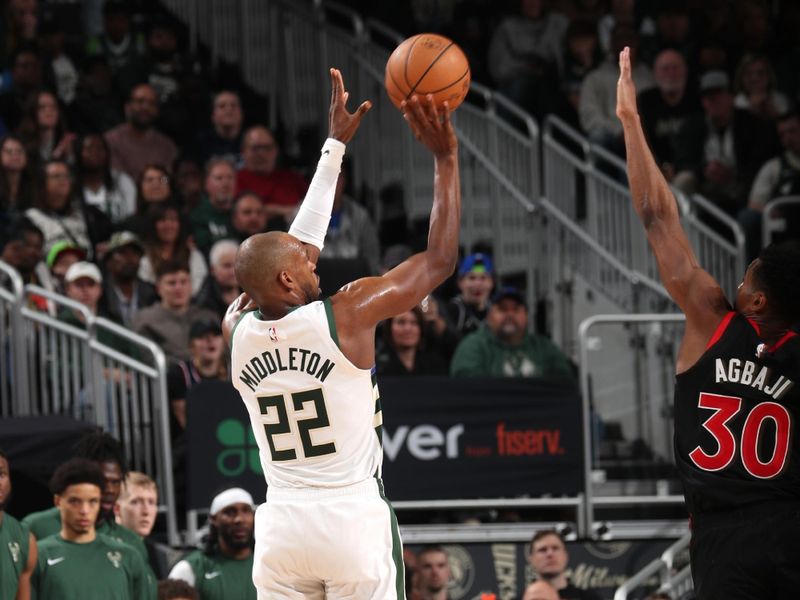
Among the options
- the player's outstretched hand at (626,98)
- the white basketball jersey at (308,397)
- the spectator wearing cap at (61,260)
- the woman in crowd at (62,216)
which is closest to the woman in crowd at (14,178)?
the woman in crowd at (62,216)

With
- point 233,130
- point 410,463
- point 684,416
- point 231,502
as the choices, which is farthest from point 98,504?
point 233,130

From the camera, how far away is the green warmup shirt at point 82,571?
915 cm

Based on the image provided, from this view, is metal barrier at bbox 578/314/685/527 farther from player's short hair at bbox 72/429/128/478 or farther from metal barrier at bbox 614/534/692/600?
player's short hair at bbox 72/429/128/478

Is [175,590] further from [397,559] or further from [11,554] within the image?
[397,559]

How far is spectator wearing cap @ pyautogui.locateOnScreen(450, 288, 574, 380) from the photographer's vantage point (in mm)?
12523

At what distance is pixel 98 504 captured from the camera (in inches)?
370

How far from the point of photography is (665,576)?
1108 cm

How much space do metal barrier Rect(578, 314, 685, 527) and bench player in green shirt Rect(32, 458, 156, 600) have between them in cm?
414

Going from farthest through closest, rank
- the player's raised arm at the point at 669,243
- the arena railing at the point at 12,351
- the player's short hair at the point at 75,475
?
the arena railing at the point at 12,351
the player's short hair at the point at 75,475
the player's raised arm at the point at 669,243

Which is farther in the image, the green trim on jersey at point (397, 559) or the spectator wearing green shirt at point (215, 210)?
the spectator wearing green shirt at point (215, 210)

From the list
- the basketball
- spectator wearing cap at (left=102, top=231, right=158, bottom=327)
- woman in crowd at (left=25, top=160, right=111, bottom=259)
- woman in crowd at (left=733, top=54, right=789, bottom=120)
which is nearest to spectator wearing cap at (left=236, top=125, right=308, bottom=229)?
woman in crowd at (left=25, top=160, right=111, bottom=259)

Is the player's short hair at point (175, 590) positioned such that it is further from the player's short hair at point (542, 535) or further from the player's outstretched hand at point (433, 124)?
the player's outstretched hand at point (433, 124)

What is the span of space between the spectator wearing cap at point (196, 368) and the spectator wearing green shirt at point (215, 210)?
7.75 feet

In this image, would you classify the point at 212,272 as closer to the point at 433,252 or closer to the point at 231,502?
the point at 231,502
